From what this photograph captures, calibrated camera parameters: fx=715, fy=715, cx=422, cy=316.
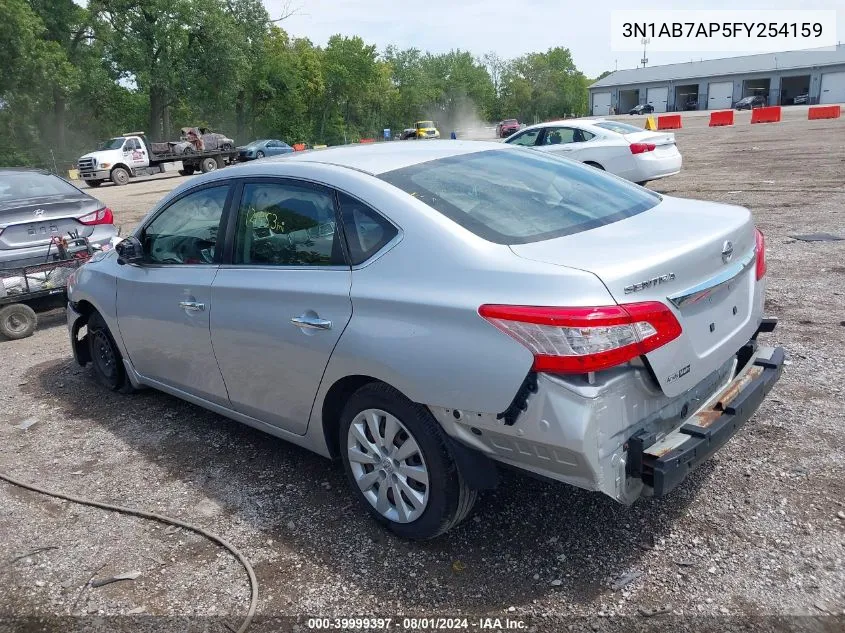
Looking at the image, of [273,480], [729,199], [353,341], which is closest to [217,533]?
[273,480]

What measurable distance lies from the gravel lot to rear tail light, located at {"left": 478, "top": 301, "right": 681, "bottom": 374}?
100 cm

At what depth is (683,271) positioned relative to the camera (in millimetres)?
2770

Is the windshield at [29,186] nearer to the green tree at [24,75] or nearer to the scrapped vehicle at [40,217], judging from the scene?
the scrapped vehicle at [40,217]

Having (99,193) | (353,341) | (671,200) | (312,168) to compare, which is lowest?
(99,193)

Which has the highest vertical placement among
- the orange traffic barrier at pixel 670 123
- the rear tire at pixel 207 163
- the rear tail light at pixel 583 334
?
the rear tail light at pixel 583 334

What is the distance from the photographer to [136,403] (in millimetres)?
5250

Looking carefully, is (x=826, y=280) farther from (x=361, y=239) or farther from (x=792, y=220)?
(x=361, y=239)

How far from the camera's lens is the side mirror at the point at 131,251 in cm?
459

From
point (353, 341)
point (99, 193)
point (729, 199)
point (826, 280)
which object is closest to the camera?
point (353, 341)

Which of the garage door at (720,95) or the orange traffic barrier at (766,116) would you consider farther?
the garage door at (720,95)

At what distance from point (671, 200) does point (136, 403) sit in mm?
3924

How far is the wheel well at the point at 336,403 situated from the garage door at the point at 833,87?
8482cm

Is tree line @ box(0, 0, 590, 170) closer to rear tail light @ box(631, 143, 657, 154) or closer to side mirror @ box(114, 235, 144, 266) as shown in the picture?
rear tail light @ box(631, 143, 657, 154)

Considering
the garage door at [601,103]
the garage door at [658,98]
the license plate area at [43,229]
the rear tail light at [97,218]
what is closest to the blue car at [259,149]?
the rear tail light at [97,218]
